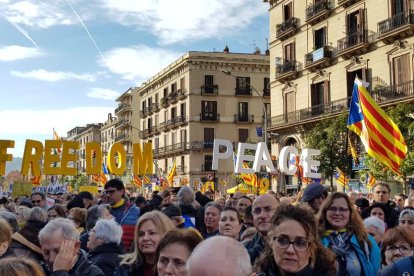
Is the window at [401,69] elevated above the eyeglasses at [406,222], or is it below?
above

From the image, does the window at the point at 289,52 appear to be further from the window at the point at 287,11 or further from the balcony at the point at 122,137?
the balcony at the point at 122,137

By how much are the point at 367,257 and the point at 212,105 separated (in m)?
47.7

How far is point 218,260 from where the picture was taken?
1.99 m

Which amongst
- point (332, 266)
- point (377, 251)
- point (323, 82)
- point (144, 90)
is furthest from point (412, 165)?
point (144, 90)

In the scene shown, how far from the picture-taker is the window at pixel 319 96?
28.8 m

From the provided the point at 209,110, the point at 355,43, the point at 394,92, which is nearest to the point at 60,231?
the point at 394,92

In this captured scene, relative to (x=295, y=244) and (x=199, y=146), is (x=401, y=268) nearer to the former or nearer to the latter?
(x=295, y=244)

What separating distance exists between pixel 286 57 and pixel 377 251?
28.9 metres

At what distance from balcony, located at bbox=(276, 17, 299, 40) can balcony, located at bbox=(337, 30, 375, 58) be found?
4532mm

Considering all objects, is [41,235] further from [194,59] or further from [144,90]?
[144,90]

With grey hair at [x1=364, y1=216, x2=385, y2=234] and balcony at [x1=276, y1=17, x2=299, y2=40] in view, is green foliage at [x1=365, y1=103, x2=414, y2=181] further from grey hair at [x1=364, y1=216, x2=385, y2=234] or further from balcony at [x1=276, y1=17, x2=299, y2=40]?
grey hair at [x1=364, y1=216, x2=385, y2=234]

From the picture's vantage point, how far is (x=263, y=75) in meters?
52.2

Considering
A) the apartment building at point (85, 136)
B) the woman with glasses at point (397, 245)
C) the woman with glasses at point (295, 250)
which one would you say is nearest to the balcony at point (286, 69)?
the woman with glasses at point (397, 245)

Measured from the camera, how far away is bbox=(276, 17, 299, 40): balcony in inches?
1238
